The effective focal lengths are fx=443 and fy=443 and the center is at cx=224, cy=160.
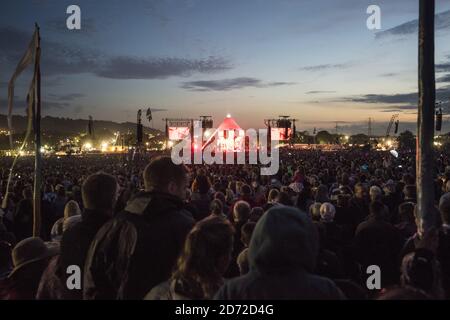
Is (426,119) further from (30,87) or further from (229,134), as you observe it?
(229,134)

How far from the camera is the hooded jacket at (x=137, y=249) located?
2.77 m

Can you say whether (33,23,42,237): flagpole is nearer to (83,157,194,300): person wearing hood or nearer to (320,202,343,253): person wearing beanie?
(83,157,194,300): person wearing hood

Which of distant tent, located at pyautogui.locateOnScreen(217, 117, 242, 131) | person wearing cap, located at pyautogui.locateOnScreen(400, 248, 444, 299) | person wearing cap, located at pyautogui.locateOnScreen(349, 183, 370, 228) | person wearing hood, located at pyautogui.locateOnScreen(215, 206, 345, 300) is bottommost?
person wearing cap, located at pyautogui.locateOnScreen(349, 183, 370, 228)

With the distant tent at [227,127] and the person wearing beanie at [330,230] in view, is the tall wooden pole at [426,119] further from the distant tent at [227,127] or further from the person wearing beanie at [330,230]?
the distant tent at [227,127]

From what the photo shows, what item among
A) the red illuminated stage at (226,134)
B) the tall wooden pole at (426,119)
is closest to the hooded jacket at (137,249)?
the tall wooden pole at (426,119)

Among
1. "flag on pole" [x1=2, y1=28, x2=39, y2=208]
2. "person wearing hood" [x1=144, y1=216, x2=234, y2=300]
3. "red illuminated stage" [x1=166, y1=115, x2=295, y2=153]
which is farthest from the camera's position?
"red illuminated stage" [x1=166, y1=115, x2=295, y2=153]

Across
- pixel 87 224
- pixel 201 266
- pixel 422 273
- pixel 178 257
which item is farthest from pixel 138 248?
pixel 422 273

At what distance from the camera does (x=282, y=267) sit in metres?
1.95

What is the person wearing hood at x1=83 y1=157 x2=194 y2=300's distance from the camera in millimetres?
2770

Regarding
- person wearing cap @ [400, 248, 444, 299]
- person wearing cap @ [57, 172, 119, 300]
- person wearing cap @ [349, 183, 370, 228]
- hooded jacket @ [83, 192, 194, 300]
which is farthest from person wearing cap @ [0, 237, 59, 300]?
person wearing cap @ [349, 183, 370, 228]

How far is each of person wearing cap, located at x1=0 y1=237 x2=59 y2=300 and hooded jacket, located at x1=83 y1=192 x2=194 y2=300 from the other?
2.03 feet
